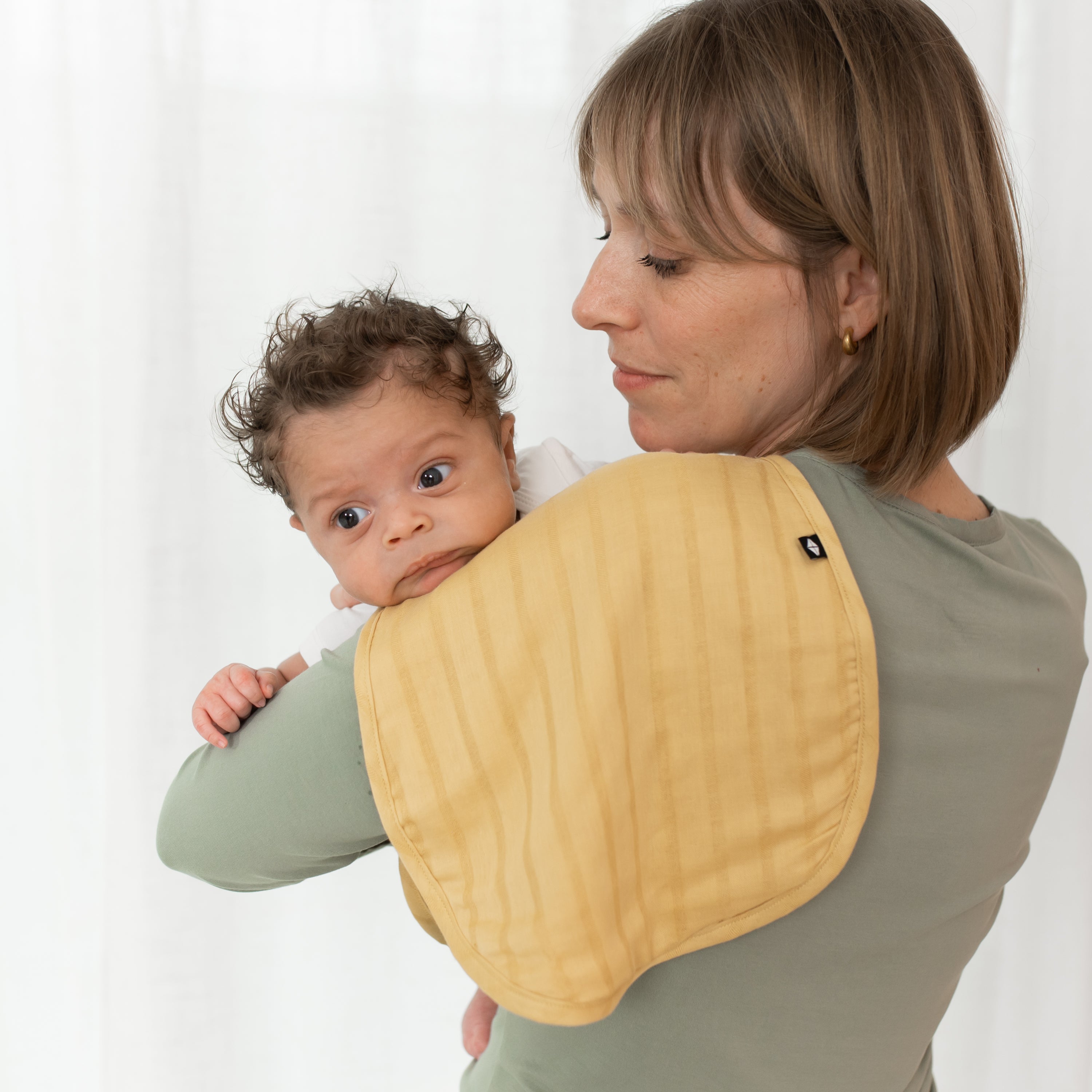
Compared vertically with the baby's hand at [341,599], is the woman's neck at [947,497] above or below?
above

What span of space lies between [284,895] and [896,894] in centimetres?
143

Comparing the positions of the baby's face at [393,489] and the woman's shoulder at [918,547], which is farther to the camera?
the baby's face at [393,489]

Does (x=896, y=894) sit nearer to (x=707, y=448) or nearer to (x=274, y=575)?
(x=707, y=448)

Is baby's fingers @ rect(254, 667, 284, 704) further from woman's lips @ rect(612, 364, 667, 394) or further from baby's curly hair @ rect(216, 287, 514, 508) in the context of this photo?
woman's lips @ rect(612, 364, 667, 394)

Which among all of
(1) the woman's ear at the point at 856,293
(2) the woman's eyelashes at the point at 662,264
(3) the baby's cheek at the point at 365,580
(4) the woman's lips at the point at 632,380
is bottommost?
(3) the baby's cheek at the point at 365,580

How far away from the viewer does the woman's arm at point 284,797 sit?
2.47ft

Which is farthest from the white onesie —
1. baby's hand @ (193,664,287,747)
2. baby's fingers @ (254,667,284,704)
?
baby's hand @ (193,664,287,747)

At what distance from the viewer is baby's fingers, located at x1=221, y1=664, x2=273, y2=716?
909 mm

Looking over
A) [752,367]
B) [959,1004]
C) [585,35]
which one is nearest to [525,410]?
[585,35]

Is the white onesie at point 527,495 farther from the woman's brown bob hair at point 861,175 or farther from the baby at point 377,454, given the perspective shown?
the woman's brown bob hair at point 861,175

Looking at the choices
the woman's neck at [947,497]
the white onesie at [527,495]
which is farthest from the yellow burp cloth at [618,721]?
the white onesie at [527,495]

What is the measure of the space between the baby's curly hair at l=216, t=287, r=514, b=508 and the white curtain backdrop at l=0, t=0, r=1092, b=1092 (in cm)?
65

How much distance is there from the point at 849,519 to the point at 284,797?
1.72 ft

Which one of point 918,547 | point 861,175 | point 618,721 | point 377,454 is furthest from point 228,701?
point 861,175
